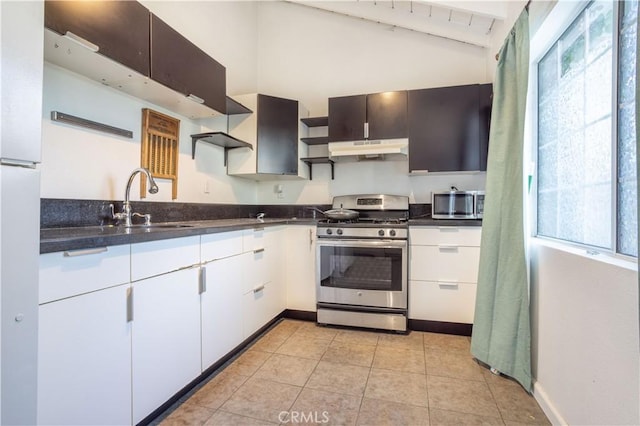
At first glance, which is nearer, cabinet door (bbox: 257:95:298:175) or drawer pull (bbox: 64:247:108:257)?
drawer pull (bbox: 64:247:108:257)

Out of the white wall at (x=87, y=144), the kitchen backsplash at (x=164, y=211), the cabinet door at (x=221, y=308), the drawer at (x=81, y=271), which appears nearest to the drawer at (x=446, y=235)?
the kitchen backsplash at (x=164, y=211)

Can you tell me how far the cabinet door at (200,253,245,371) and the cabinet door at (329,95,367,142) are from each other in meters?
1.45

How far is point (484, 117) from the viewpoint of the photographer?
252 centimetres

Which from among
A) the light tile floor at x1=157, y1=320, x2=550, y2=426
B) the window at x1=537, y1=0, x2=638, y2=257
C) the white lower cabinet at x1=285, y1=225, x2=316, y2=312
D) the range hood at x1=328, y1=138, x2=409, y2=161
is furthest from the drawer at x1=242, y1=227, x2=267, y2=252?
the window at x1=537, y1=0, x2=638, y2=257

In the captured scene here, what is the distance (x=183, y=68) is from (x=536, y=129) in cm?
222

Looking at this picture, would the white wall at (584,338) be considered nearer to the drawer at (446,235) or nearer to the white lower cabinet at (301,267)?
the drawer at (446,235)

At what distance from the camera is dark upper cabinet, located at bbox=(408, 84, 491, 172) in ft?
8.29

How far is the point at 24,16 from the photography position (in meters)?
0.77

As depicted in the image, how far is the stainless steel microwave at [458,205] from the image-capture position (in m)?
2.46

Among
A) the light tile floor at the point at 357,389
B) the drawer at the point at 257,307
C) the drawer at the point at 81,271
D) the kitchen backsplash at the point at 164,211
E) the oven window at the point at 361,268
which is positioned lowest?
the light tile floor at the point at 357,389

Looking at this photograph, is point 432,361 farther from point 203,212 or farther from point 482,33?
point 482,33

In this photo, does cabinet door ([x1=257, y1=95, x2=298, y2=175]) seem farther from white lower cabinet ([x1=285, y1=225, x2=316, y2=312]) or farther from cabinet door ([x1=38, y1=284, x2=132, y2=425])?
cabinet door ([x1=38, y1=284, x2=132, y2=425])

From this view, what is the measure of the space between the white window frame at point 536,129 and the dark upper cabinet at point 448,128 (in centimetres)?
63

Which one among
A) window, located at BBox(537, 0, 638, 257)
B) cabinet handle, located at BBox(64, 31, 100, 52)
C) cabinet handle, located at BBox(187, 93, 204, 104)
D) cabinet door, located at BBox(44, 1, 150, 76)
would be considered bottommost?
window, located at BBox(537, 0, 638, 257)
